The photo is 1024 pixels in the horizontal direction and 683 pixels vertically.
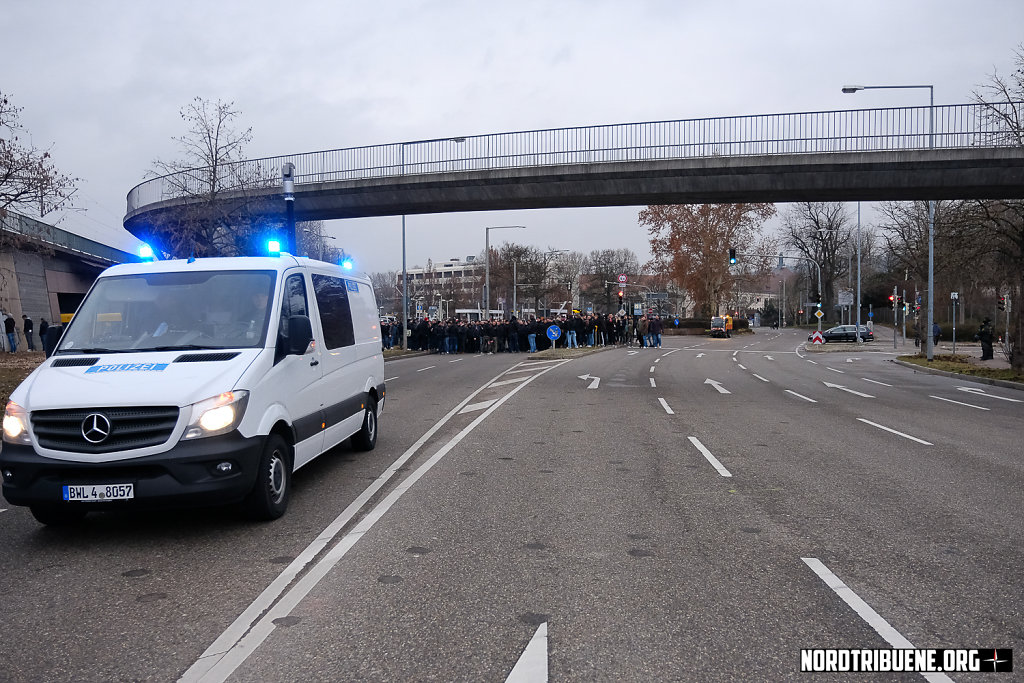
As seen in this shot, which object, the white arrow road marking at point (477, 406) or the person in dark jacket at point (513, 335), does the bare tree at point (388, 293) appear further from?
the white arrow road marking at point (477, 406)

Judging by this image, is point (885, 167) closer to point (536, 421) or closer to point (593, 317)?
point (536, 421)

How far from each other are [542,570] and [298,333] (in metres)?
2.95

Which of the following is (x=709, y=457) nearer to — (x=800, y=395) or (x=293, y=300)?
(x=293, y=300)

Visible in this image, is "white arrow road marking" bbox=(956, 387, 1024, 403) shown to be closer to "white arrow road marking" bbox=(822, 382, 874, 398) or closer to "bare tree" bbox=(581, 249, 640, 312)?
"white arrow road marking" bbox=(822, 382, 874, 398)

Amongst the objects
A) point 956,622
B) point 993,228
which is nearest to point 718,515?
point 956,622

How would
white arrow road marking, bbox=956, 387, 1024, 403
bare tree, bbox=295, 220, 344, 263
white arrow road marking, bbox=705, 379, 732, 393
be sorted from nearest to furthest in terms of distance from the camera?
1. white arrow road marking, bbox=956, 387, 1024, 403
2. white arrow road marking, bbox=705, 379, 732, 393
3. bare tree, bbox=295, 220, 344, 263

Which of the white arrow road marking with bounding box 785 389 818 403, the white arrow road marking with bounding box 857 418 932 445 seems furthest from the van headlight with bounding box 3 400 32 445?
the white arrow road marking with bounding box 785 389 818 403

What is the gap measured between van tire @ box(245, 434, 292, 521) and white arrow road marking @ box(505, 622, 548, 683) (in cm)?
288

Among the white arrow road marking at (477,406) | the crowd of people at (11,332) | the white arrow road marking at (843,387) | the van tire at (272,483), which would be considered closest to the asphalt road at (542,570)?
the van tire at (272,483)

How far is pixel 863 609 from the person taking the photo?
4.37 metres

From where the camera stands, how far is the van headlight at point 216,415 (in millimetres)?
5523

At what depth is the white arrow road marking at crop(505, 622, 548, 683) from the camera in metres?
3.54

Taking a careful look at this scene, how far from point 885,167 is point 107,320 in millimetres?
17092

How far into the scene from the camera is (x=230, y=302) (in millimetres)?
6781
